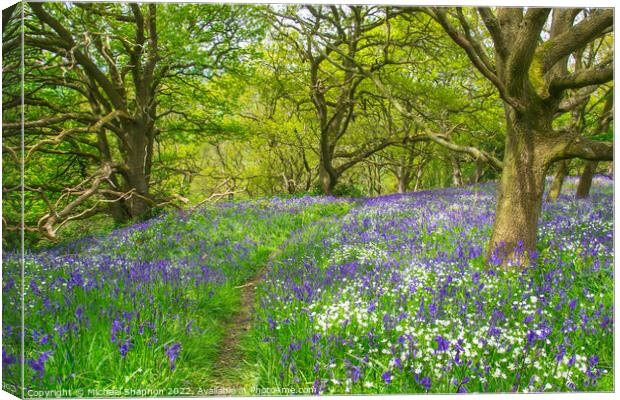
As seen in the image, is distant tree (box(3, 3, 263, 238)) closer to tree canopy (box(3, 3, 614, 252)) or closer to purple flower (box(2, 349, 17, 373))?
tree canopy (box(3, 3, 614, 252))

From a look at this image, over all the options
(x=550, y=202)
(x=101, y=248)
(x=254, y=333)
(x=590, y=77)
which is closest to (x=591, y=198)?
(x=550, y=202)

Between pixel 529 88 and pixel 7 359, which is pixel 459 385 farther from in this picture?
pixel 7 359

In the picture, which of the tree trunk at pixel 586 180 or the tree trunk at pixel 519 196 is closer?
the tree trunk at pixel 519 196

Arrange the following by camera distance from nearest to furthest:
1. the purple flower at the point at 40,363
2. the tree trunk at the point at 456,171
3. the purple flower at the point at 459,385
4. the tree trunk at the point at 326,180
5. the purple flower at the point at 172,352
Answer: the purple flower at the point at 459,385
the purple flower at the point at 40,363
the purple flower at the point at 172,352
the tree trunk at the point at 456,171
the tree trunk at the point at 326,180

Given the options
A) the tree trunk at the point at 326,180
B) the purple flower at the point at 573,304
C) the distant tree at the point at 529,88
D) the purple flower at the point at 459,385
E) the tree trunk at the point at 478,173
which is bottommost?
the purple flower at the point at 459,385

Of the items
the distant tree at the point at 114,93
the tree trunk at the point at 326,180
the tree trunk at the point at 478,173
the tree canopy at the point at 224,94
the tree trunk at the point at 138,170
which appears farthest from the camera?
the tree trunk at the point at 326,180

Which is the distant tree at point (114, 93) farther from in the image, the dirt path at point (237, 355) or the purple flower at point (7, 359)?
the dirt path at point (237, 355)

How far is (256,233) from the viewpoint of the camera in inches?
263

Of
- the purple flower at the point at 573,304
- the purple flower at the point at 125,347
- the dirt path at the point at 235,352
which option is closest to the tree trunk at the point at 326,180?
the dirt path at the point at 235,352

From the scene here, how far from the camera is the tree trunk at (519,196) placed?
13.3 ft

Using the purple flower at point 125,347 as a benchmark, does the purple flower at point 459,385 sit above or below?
below

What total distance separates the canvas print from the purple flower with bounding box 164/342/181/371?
0.12 feet

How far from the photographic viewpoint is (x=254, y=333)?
3611 mm

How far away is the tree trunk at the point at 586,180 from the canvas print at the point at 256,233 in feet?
0.27
